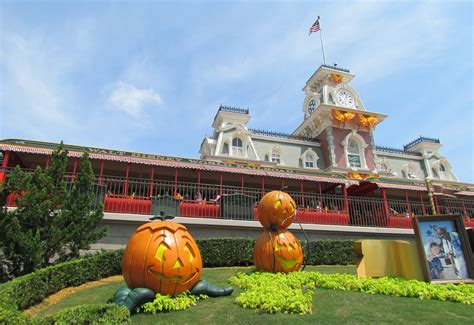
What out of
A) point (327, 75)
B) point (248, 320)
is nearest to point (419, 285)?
point (248, 320)

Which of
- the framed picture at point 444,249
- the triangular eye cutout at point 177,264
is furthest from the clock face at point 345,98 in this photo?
the triangular eye cutout at point 177,264

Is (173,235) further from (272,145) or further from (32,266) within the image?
(272,145)

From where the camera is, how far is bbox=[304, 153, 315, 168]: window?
30.7 metres

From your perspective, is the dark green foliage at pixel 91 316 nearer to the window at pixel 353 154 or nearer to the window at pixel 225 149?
the window at pixel 225 149

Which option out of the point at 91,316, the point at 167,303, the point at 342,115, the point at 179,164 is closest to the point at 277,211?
the point at 167,303

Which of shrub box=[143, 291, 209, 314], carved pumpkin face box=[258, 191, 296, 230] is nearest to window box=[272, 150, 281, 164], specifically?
carved pumpkin face box=[258, 191, 296, 230]

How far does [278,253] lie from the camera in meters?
8.31

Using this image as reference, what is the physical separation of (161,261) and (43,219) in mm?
4214

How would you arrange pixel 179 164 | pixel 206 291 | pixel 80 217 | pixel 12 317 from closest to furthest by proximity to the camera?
pixel 12 317 → pixel 206 291 → pixel 80 217 → pixel 179 164

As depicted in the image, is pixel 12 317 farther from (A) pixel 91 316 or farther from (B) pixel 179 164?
(B) pixel 179 164

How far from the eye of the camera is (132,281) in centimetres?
599

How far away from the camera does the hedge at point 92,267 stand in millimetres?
5828

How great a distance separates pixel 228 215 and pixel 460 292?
28.3 ft

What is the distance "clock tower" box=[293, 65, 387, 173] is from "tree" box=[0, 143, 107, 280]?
2390cm
